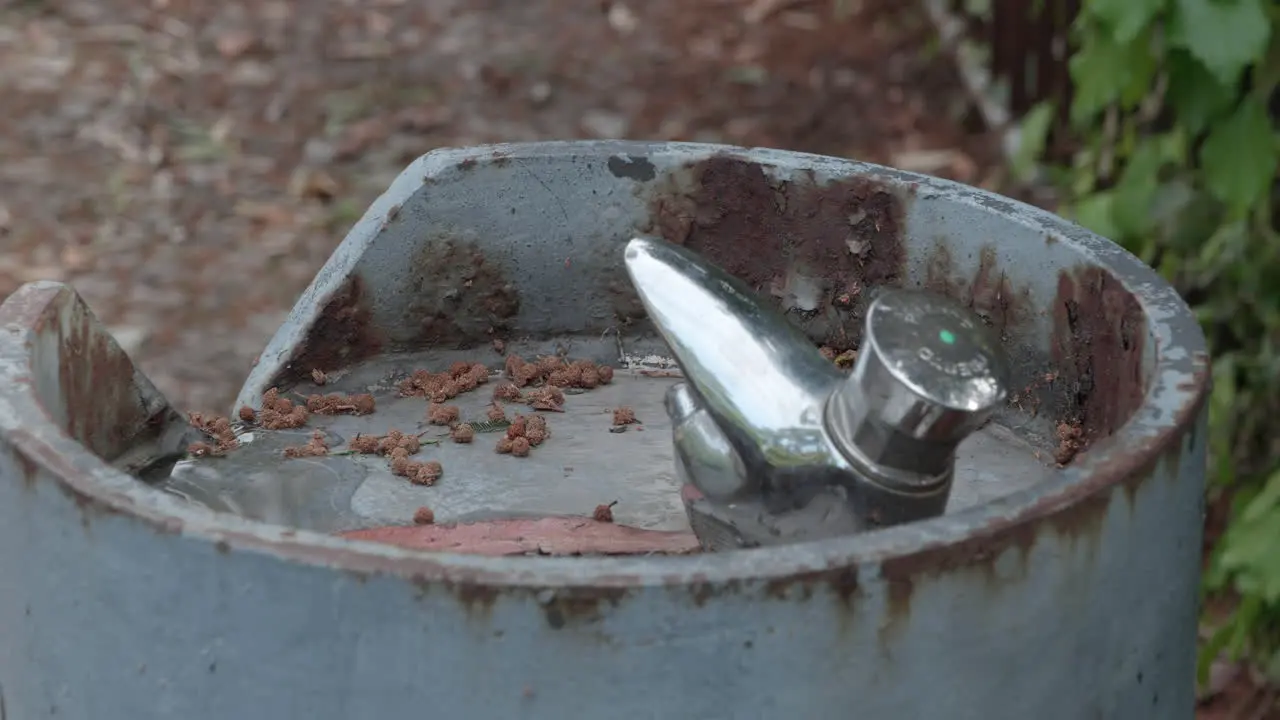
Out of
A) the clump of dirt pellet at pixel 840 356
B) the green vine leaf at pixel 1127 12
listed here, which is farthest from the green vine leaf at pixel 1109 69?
the clump of dirt pellet at pixel 840 356

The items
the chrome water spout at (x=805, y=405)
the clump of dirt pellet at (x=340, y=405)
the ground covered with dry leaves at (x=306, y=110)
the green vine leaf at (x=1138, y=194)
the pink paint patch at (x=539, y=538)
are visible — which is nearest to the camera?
the chrome water spout at (x=805, y=405)

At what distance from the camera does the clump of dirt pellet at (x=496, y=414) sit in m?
1.30

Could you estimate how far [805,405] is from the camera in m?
0.96

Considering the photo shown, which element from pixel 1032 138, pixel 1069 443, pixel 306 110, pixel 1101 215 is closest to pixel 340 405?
pixel 1069 443

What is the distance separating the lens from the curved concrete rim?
2.56 feet

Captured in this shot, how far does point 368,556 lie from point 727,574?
0.16m

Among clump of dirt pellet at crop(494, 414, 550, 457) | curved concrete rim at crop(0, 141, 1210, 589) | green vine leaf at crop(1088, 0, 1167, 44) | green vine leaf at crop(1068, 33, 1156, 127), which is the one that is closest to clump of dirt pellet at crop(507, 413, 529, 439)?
clump of dirt pellet at crop(494, 414, 550, 457)

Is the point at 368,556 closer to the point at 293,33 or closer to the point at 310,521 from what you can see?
the point at 310,521

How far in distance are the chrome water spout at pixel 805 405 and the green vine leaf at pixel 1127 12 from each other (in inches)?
37.9

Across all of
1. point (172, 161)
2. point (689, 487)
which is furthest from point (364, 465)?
point (172, 161)

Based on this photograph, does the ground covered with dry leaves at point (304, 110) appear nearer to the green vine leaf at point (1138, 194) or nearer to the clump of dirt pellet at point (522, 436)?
the green vine leaf at point (1138, 194)

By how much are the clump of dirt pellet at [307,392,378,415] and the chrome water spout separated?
330 millimetres

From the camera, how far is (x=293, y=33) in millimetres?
4457

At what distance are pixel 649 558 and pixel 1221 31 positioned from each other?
130cm
